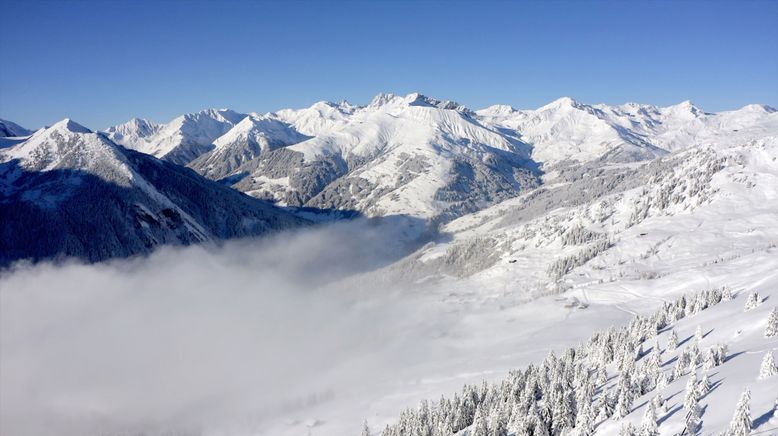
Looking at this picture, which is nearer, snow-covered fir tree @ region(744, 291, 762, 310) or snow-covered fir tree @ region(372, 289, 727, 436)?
snow-covered fir tree @ region(372, 289, 727, 436)

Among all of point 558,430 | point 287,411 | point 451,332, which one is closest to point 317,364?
point 287,411

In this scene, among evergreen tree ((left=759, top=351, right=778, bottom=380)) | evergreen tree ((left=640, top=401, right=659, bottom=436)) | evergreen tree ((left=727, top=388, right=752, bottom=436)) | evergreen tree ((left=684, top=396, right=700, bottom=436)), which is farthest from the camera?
evergreen tree ((left=759, top=351, right=778, bottom=380))

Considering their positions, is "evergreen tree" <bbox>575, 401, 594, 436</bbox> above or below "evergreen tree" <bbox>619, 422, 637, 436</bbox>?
below

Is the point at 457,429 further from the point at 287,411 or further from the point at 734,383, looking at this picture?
the point at 287,411

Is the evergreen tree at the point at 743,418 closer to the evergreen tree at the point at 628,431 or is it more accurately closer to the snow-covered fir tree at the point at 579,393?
the snow-covered fir tree at the point at 579,393

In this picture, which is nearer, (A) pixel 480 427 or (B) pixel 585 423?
(B) pixel 585 423

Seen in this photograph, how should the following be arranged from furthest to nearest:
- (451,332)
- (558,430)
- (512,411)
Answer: (451,332), (512,411), (558,430)

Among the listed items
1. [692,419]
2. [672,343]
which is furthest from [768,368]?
[672,343]

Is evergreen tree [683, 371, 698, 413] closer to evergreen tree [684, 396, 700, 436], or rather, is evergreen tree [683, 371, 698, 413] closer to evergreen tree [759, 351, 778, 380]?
evergreen tree [684, 396, 700, 436]

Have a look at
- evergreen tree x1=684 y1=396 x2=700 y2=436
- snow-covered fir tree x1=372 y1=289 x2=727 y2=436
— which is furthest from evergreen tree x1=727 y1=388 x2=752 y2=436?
snow-covered fir tree x1=372 y1=289 x2=727 y2=436

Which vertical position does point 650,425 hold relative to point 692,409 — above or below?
below

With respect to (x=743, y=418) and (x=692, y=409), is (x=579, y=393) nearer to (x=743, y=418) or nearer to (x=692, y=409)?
(x=692, y=409)
